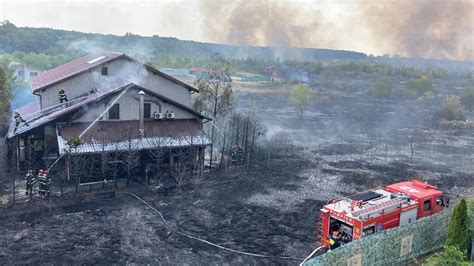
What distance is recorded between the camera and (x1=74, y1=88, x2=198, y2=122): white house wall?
938 inches

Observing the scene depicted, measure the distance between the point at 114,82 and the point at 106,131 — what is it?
5.12 meters

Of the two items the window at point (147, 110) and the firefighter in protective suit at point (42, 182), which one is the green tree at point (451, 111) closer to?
the window at point (147, 110)

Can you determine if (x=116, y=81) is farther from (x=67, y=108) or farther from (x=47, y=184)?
(x=47, y=184)

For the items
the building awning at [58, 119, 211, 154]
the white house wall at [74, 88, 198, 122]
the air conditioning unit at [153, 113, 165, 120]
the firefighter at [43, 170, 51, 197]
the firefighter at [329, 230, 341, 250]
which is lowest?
the firefighter at [329, 230, 341, 250]

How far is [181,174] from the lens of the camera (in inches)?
888

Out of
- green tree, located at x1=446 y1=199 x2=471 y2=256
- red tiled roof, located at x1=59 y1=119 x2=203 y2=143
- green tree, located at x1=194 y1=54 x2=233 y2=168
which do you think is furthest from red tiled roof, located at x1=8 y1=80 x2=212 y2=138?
green tree, located at x1=446 y1=199 x2=471 y2=256

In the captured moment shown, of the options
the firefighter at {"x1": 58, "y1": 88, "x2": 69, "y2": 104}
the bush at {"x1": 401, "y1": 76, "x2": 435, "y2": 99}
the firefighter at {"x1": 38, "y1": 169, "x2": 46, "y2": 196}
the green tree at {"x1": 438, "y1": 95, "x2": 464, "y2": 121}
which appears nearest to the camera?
the firefighter at {"x1": 38, "y1": 169, "x2": 46, "y2": 196}

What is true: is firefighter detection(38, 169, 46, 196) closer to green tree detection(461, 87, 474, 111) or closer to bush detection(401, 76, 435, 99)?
green tree detection(461, 87, 474, 111)

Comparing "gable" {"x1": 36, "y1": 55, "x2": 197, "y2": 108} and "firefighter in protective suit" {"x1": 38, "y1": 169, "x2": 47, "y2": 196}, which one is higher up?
"gable" {"x1": 36, "y1": 55, "x2": 197, "y2": 108}

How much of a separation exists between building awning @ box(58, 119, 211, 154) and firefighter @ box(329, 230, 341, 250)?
11116mm

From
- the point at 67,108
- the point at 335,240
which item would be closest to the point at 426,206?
the point at 335,240

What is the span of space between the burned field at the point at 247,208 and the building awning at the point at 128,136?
7.96 feet

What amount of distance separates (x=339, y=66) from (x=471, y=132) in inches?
2606

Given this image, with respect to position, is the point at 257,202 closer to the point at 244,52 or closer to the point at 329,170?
the point at 329,170
